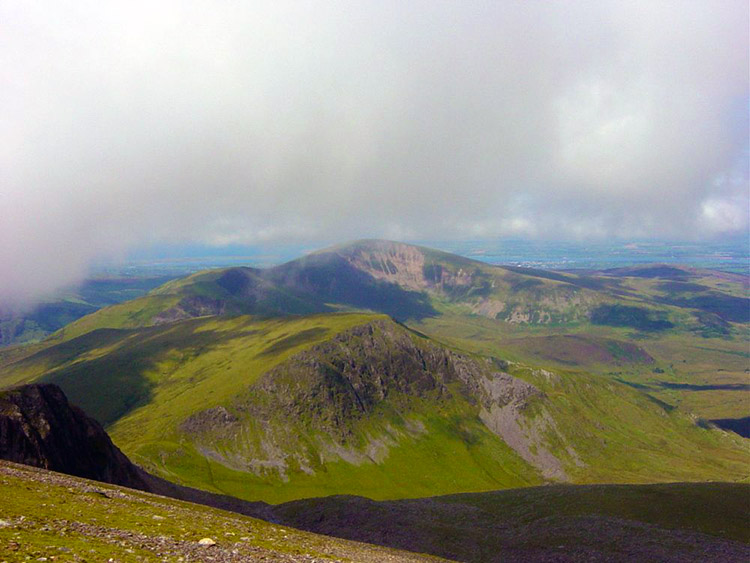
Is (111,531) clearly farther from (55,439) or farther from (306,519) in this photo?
(306,519)

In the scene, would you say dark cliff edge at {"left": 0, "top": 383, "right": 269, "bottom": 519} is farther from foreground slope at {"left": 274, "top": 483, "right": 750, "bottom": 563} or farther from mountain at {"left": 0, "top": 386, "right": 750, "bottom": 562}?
foreground slope at {"left": 274, "top": 483, "right": 750, "bottom": 563}

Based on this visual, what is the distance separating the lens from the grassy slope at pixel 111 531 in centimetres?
2652

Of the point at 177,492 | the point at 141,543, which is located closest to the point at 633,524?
the point at 141,543

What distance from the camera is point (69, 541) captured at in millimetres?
27625

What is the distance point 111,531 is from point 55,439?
67145 mm

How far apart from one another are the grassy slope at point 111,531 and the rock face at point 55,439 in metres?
30.8

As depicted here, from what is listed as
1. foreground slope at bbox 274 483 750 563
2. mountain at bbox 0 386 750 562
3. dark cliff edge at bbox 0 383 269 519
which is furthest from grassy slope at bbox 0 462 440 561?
foreground slope at bbox 274 483 750 563

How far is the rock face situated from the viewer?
7509cm

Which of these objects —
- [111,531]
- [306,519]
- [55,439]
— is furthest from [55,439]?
[111,531]

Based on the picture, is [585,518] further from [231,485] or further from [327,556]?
[231,485]

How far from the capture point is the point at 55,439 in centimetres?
8419

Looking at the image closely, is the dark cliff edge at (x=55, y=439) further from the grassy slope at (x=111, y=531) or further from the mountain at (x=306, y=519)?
the grassy slope at (x=111, y=531)

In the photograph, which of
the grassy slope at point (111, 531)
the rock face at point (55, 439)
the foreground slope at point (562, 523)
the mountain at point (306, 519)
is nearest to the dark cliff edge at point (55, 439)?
the rock face at point (55, 439)

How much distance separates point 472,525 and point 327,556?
74645 millimetres
